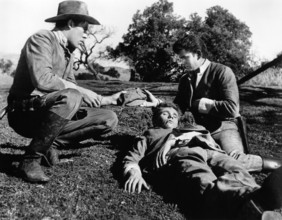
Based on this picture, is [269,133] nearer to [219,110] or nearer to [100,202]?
[219,110]

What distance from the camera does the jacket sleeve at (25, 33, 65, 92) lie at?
391cm

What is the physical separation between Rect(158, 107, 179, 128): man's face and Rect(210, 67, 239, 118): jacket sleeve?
55 centimetres

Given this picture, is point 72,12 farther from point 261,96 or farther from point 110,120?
point 261,96

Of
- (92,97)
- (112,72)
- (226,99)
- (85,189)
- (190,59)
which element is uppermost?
(190,59)

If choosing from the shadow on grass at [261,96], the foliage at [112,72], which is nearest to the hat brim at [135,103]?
the shadow on grass at [261,96]

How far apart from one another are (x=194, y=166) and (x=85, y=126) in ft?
5.39

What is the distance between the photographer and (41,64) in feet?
12.9

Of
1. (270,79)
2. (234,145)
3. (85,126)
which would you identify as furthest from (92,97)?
(270,79)

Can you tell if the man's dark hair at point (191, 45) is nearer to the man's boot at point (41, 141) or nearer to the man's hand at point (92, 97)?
the man's hand at point (92, 97)

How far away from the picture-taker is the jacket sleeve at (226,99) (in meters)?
4.82

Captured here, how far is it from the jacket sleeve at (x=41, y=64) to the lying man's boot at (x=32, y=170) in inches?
30.1

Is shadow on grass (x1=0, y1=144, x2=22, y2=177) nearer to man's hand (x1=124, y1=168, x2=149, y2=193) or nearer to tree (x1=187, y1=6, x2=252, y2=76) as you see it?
man's hand (x1=124, y1=168, x2=149, y2=193)

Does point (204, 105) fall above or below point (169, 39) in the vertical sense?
above

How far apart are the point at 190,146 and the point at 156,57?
121 feet
